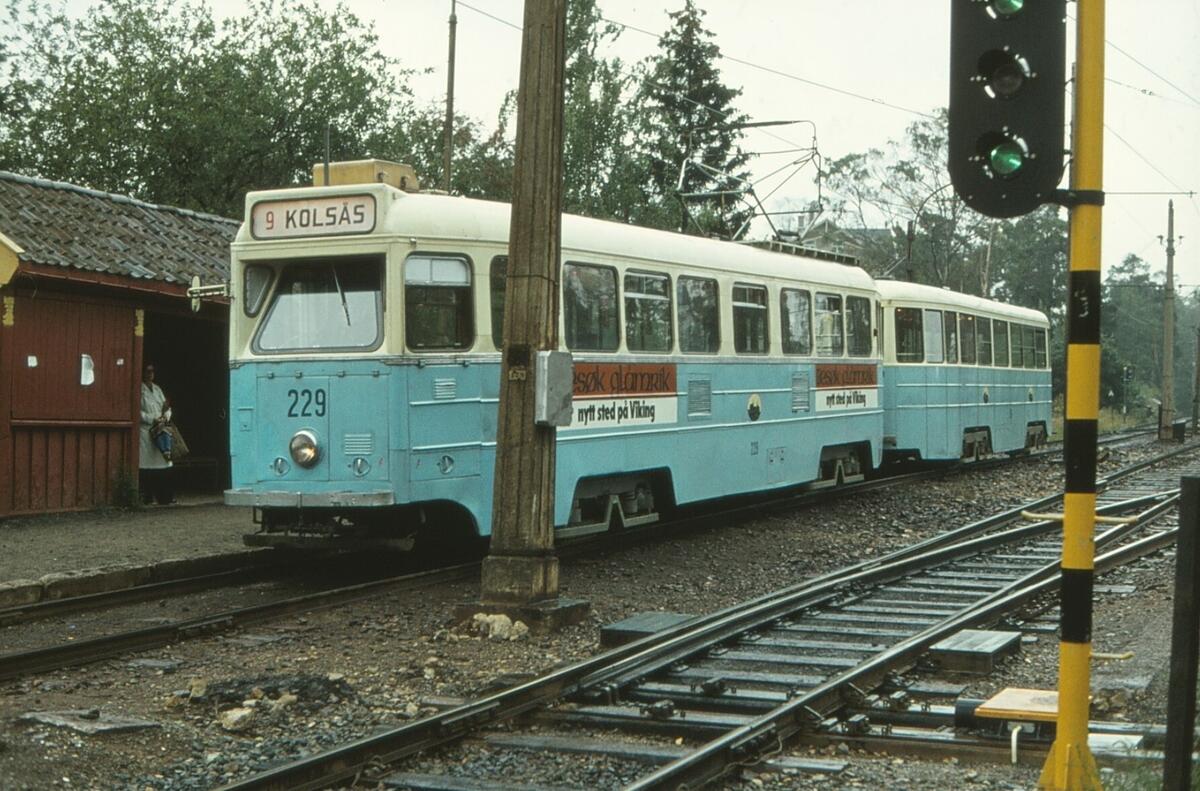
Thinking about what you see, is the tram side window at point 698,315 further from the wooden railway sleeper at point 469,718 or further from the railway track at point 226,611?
the wooden railway sleeper at point 469,718

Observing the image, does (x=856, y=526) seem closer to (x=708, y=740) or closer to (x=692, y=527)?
(x=692, y=527)

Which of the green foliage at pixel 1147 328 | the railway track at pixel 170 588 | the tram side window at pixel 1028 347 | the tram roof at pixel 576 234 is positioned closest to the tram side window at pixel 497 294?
the tram roof at pixel 576 234

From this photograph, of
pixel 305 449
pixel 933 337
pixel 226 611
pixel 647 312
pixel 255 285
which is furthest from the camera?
pixel 933 337

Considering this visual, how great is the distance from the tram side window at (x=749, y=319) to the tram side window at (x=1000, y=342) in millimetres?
11992

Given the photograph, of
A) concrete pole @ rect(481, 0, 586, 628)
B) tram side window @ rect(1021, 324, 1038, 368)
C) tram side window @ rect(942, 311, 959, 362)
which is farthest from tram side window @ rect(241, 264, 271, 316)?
tram side window @ rect(1021, 324, 1038, 368)

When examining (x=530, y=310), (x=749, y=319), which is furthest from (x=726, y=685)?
(x=749, y=319)

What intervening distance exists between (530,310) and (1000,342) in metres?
19.3

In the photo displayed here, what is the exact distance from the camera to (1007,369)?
1109 inches

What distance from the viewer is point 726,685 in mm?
7844

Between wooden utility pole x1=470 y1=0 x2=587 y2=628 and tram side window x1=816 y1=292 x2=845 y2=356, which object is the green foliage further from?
wooden utility pole x1=470 y1=0 x2=587 y2=628

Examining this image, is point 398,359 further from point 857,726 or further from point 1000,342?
point 1000,342

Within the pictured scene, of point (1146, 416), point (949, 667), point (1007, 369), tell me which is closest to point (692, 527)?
point (949, 667)

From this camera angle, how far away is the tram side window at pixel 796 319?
16938 millimetres

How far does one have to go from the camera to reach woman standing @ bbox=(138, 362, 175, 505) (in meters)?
17.9
